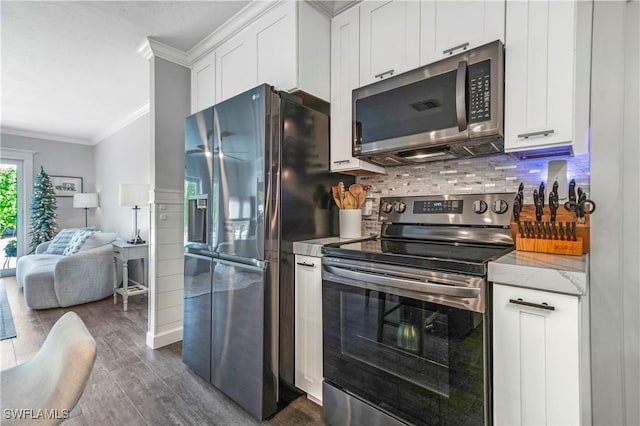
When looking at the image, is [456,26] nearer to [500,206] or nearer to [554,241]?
[500,206]

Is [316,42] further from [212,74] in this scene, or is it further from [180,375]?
[180,375]

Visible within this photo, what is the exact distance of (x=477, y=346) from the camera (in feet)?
3.73

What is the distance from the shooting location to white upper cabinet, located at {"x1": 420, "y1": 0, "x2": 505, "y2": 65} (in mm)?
1430

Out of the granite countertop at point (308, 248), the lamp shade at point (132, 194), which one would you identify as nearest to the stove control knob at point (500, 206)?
the granite countertop at point (308, 248)

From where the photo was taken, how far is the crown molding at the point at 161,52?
2.59 m

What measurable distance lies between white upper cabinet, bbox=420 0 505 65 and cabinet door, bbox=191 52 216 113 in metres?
1.73

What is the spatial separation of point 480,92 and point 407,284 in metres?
0.96

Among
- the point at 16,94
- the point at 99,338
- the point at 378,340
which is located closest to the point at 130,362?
the point at 99,338


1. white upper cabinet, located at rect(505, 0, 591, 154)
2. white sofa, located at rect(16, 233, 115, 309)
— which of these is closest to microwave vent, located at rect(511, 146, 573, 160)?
white upper cabinet, located at rect(505, 0, 591, 154)

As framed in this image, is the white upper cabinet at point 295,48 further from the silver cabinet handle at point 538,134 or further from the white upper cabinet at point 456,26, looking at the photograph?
the silver cabinet handle at point 538,134

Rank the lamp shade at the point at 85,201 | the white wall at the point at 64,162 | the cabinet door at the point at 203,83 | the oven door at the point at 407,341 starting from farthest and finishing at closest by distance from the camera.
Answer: the lamp shade at the point at 85,201 < the white wall at the point at 64,162 < the cabinet door at the point at 203,83 < the oven door at the point at 407,341

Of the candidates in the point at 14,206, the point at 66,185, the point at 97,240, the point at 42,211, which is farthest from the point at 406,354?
the point at 14,206

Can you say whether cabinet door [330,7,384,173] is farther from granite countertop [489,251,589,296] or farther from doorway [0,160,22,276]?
doorway [0,160,22,276]

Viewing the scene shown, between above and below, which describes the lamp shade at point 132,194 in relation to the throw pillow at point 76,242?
above
